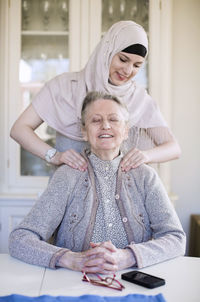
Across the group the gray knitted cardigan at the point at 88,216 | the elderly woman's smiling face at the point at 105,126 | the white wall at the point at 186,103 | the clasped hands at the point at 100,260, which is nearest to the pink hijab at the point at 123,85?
the elderly woman's smiling face at the point at 105,126

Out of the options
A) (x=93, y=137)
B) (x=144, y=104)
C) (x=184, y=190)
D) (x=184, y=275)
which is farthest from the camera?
(x=184, y=190)

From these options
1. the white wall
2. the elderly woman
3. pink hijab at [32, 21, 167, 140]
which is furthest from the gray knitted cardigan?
the white wall

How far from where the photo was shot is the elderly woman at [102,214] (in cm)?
138

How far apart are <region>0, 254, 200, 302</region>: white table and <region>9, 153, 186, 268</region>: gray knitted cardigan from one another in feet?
0.20

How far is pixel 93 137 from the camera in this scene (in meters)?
1.72

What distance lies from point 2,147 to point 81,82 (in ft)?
4.45

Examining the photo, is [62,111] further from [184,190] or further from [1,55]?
[184,190]

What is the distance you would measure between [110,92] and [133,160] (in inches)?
14.6

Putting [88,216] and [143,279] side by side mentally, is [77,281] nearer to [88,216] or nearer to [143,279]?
[143,279]

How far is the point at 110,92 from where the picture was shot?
1.92m

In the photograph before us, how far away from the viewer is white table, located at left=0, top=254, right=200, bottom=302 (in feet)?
3.77

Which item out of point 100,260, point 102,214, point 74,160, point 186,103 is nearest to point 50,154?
point 74,160

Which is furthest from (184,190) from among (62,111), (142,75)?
(62,111)

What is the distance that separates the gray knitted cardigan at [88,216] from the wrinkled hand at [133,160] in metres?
0.02
